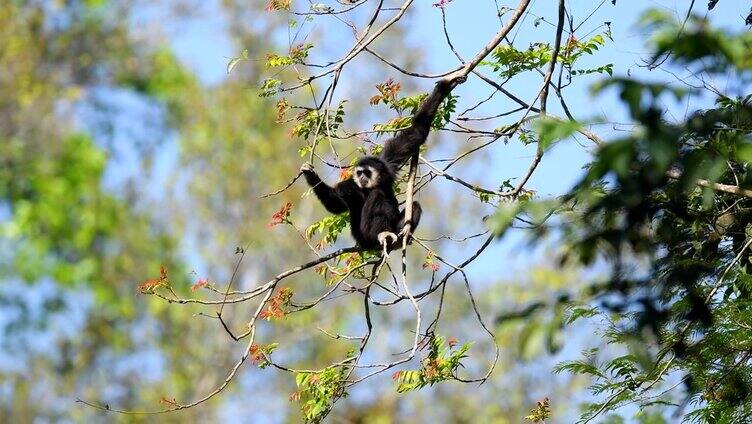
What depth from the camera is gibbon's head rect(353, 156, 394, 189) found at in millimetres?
9797

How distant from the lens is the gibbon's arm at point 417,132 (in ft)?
27.0

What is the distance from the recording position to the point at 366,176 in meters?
9.83

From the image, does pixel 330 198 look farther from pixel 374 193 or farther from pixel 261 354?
pixel 261 354

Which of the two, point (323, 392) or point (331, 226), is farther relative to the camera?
point (331, 226)

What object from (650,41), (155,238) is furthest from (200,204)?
(650,41)

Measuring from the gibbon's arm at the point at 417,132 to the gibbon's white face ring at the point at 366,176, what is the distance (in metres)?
0.31

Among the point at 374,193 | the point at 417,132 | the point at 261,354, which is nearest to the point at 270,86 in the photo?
the point at 417,132

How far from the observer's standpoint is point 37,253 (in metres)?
29.4

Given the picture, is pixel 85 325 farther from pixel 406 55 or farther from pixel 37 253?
pixel 406 55

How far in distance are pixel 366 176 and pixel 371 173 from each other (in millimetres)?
56

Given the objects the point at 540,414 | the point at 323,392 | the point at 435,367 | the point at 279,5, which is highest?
the point at 279,5

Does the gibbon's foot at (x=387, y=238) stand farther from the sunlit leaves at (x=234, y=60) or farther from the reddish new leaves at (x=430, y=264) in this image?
the sunlit leaves at (x=234, y=60)

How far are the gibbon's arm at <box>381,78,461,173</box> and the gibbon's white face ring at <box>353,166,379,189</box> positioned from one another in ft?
1.02

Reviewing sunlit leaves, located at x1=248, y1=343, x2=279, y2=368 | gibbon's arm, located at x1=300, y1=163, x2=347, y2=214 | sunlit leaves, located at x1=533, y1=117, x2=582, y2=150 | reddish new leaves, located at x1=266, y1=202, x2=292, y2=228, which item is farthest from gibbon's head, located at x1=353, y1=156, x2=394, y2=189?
sunlit leaves, located at x1=533, y1=117, x2=582, y2=150
